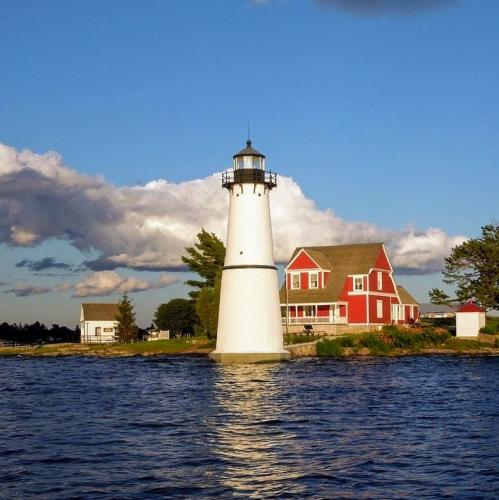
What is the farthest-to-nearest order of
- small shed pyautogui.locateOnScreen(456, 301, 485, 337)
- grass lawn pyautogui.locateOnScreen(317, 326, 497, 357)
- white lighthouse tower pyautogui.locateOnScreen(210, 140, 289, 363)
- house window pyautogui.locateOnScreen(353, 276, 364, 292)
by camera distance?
house window pyautogui.locateOnScreen(353, 276, 364, 292) < small shed pyautogui.locateOnScreen(456, 301, 485, 337) < grass lawn pyautogui.locateOnScreen(317, 326, 497, 357) < white lighthouse tower pyautogui.locateOnScreen(210, 140, 289, 363)

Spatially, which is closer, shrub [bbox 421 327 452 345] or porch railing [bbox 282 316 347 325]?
shrub [bbox 421 327 452 345]

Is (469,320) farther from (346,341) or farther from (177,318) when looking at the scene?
(177,318)

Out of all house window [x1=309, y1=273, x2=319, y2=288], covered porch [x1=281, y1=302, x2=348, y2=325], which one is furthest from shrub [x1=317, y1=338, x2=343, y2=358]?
house window [x1=309, y1=273, x2=319, y2=288]

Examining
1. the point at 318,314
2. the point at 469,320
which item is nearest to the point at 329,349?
the point at 318,314

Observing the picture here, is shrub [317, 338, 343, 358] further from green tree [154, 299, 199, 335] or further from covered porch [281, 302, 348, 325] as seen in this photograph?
green tree [154, 299, 199, 335]

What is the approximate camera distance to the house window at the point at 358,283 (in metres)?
81.1

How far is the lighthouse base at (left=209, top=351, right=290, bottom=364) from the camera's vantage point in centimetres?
5750

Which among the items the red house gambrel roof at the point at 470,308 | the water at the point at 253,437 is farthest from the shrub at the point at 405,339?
the water at the point at 253,437

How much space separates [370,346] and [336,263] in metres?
14.6

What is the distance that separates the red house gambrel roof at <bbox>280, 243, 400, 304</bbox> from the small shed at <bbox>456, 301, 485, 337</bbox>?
930 cm

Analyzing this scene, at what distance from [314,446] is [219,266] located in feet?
237

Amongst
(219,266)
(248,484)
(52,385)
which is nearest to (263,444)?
(248,484)

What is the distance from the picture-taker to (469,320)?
79.3 m

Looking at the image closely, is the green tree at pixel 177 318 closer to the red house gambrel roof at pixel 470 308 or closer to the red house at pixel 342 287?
the red house at pixel 342 287
